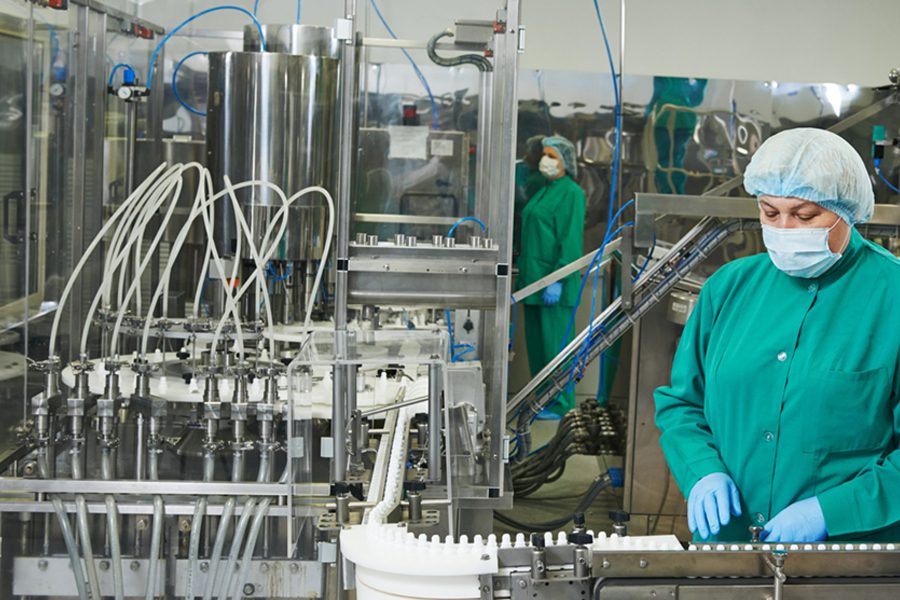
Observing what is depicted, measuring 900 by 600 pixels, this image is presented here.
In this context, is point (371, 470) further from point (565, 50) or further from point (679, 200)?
point (565, 50)

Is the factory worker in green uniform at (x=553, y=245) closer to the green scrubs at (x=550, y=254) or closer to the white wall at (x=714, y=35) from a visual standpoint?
the green scrubs at (x=550, y=254)

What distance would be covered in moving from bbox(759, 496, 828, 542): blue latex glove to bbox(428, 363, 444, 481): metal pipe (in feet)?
1.82

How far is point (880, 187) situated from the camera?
4949 mm

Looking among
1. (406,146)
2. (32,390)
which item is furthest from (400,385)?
(406,146)

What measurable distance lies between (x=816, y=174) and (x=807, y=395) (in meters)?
0.31

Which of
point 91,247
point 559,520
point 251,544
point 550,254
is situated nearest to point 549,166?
point 550,254

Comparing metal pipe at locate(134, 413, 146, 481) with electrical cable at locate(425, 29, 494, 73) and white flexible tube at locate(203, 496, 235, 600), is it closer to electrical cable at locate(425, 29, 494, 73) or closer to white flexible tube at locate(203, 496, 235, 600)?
white flexible tube at locate(203, 496, 235, 600)

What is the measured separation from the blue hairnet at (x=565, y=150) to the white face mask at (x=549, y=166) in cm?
4

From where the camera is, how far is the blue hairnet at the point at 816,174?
1.58m

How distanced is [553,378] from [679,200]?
728 millimetres

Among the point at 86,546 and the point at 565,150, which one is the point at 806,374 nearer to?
the point at 86,546

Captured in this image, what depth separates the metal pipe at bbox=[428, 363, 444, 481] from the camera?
1.79 m

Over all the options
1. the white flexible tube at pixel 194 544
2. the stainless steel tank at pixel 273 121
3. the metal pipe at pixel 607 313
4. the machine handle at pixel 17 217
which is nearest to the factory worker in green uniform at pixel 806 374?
the white flexible tube at pixel 194 544

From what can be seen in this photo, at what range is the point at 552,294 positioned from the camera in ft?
16.2
